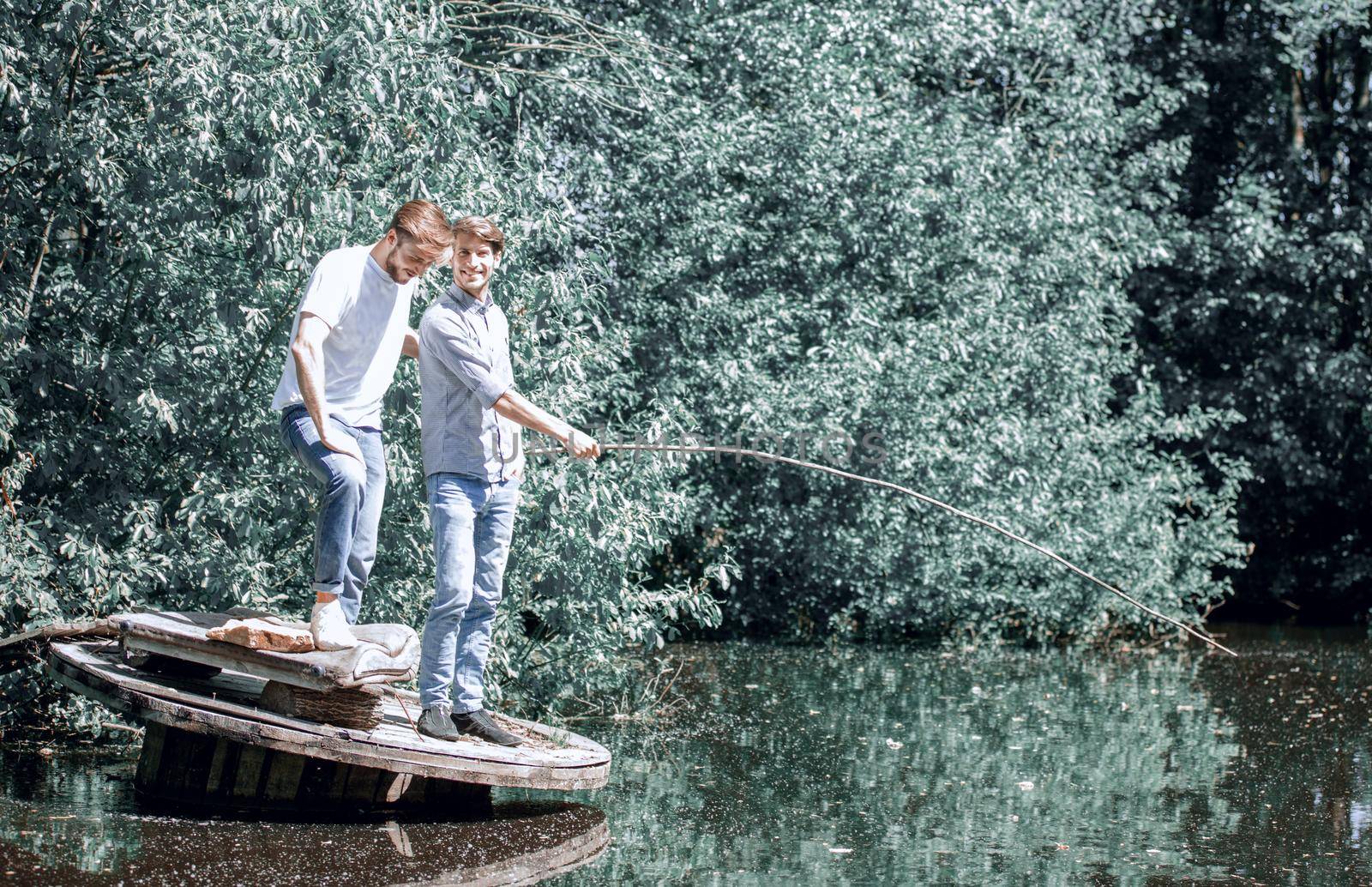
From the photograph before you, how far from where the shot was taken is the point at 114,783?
20.6ft

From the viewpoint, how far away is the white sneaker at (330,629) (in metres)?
5.73

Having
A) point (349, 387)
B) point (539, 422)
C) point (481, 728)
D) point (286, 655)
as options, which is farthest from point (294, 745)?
point (539, 422)

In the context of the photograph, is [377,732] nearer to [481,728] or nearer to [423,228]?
[481,728]

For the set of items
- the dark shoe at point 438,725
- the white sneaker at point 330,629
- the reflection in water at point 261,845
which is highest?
the white sneaker at point 330,629

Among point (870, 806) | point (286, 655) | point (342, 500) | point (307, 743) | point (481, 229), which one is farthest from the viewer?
point (870, 806)

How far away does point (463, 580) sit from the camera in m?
5.94

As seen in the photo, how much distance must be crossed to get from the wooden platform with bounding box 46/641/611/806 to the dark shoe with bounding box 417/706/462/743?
0.25ft

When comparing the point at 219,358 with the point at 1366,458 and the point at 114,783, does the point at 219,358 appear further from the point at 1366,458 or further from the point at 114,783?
the point at 1366,458

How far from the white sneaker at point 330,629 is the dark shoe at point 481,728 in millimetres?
631

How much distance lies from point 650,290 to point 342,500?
7.31 m

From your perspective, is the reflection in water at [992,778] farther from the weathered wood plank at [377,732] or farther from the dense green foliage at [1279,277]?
the dense green foliage at [1279,277]

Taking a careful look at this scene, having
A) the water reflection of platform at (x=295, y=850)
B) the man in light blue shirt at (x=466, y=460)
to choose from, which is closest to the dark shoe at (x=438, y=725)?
the man in light blue shirt at (x=466, y=460)

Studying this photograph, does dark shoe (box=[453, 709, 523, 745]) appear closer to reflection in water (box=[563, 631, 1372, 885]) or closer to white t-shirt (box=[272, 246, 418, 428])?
reflection in water (box=[563, 631, 1372, 885])

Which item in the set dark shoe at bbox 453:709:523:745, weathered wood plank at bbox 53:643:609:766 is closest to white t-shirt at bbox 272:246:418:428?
weathered wood plank at bbox 53:643:609:766
